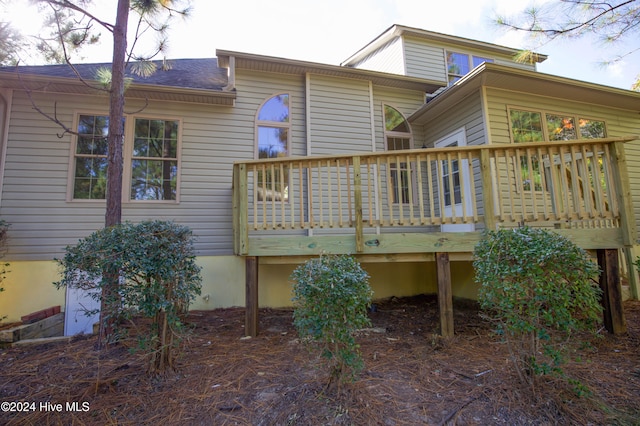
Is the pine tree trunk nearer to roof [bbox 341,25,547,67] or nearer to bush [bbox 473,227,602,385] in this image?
bush [bbox 473,227,602,385]

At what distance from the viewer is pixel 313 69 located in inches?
244

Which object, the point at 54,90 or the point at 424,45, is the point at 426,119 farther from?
the point at 54,90

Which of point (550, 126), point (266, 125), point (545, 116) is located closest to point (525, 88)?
point (545, 116)

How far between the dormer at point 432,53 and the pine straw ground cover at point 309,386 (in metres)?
6.39

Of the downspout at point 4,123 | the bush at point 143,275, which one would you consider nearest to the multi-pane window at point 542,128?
the bush at point 143,275

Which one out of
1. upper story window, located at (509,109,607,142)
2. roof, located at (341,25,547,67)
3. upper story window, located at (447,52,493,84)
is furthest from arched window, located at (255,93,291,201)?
upper story window, located at (447,52,493,84)

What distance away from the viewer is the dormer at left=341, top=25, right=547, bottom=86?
7695mm

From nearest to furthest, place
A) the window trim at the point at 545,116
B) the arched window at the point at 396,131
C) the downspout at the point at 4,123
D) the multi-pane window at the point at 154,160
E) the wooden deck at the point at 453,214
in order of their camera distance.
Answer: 1. the wooden deck at the point at 453,214
2. the downspout at the point at 4,123
3. the multi-pane window at the point at 154,160
4. the window trim at the point at 545,116
5. the arched window at the point at 396,131

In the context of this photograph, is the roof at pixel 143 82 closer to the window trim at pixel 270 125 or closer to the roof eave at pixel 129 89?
the roof eave at pixel 129 89

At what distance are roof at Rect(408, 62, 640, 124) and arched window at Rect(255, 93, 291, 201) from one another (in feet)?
9.00

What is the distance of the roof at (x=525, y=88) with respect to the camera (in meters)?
5.16

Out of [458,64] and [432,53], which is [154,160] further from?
[458,64]

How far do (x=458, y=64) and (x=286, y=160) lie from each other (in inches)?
261

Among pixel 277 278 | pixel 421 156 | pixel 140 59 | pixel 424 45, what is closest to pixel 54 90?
pixel 140 59
